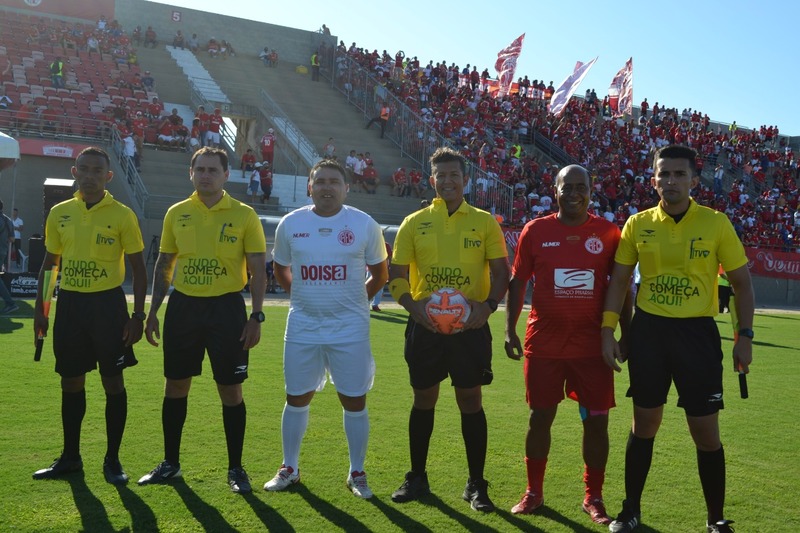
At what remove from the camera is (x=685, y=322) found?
4375 millimetres

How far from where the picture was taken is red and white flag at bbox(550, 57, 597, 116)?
30.6 m

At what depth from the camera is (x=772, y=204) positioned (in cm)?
3503

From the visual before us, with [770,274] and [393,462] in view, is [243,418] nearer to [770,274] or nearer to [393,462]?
[393,462]

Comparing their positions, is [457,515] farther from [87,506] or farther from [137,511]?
[87,506]

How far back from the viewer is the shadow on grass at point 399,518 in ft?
14.4

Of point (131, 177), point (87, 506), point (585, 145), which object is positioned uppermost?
point (585, 145)

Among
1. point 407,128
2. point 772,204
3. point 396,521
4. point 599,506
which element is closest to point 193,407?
point 396,521

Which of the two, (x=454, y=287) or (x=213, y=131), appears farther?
(x=213, y=131)

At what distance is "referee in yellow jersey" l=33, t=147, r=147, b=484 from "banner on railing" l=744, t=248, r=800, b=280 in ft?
85.9

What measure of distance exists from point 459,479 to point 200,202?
2.45 metres

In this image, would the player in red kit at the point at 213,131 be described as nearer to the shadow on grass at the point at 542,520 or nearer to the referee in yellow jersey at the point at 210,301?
the referee in yellow jersey at the point at 210,301

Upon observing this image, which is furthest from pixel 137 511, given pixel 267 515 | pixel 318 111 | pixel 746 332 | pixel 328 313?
pixel 318 111

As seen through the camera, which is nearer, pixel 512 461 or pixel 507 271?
pixel 507 271

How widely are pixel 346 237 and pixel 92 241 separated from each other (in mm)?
1635
